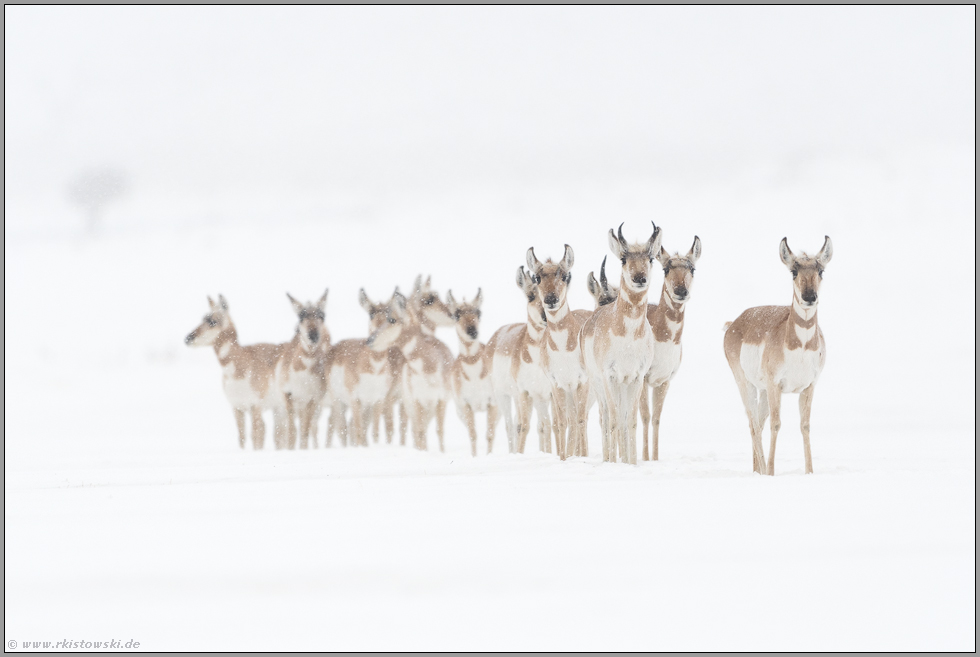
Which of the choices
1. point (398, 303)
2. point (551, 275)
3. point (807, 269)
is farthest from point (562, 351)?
point (398, 303)

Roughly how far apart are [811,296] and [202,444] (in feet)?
35.9

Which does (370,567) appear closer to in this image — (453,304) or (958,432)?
(453,304)

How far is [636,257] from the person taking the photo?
8.38 m

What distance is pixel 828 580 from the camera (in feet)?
14.4

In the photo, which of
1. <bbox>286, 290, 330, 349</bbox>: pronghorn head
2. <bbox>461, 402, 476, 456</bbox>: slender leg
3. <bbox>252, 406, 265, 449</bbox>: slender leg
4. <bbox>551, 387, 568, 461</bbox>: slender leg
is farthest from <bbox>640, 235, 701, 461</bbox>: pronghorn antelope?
<bbox>252, 406, 265, 449</bbox>: slender leg

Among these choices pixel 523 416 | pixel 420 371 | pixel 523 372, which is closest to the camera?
pixel 523 372

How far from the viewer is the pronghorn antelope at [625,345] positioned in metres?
8.40

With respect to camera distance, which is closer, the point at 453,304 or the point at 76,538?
the point at 76,538

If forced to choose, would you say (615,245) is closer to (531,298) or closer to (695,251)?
(695,251)

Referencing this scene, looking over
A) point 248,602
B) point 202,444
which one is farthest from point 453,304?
point 248,602

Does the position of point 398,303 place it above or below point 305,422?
above

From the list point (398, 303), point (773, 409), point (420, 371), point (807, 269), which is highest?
point (398, 303)

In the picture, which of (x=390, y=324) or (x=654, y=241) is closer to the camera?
(x=654, y=241)

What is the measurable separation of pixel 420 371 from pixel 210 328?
13.2 feet
